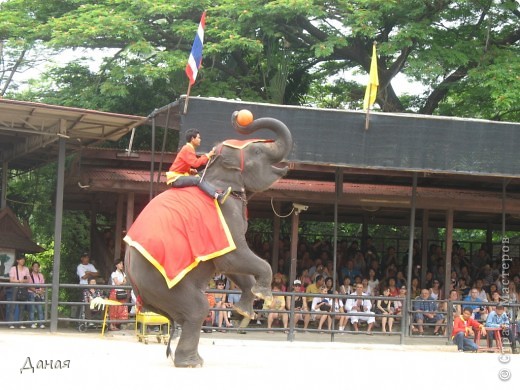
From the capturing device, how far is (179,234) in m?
9.66

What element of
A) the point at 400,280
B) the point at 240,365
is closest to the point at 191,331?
the point at 240,365

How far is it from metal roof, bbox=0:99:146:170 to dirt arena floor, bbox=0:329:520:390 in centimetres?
336

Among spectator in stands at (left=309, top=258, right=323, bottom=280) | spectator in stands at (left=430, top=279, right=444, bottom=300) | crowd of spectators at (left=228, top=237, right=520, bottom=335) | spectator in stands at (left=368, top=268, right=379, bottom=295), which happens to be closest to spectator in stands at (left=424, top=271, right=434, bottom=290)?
crowd of spectators at (left=228, top=237, right=520, bottom=335)

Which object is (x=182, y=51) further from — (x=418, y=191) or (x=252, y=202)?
(x=418, y=191)

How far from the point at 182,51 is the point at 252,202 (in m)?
4.28

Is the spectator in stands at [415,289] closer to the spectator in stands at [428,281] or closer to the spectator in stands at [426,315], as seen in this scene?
the spectator in stands at [428,281]

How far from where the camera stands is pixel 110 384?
8.43 metres

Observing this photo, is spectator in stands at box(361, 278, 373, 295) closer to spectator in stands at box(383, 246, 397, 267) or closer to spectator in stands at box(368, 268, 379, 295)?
spectator in stands at box(368, 268, 379, 295)

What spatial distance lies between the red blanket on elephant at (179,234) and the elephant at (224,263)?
3 cm

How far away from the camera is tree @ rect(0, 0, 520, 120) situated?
20.7 metres

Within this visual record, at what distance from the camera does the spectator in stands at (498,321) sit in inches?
638

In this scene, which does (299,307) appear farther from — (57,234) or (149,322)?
(57,234)

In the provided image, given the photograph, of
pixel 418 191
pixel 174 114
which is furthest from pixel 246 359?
pixel 418 191

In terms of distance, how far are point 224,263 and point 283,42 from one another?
13095 mm
